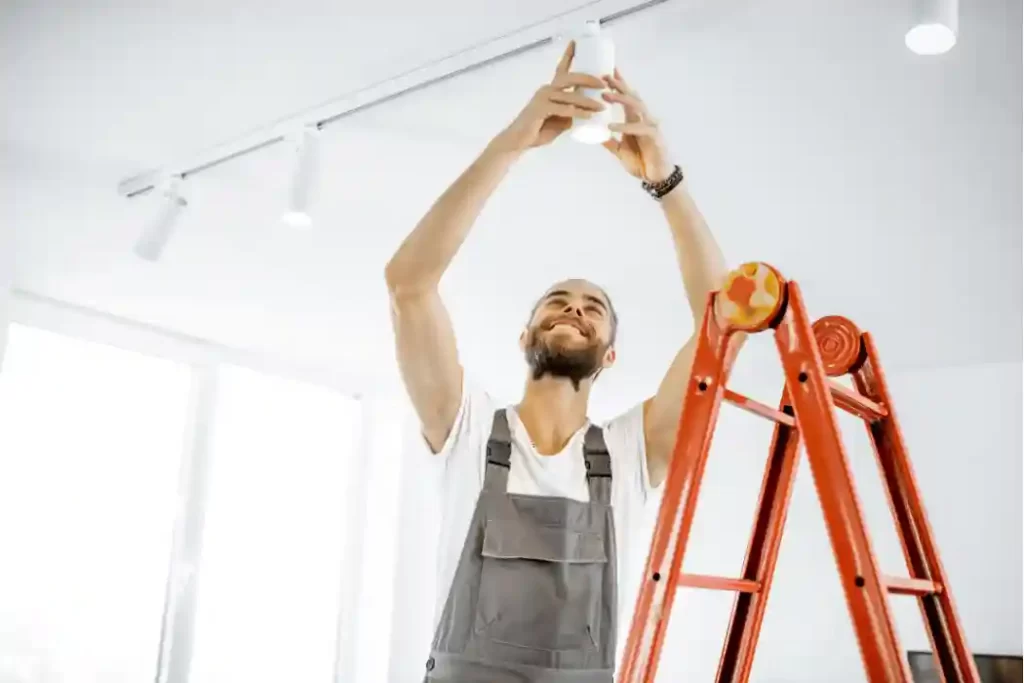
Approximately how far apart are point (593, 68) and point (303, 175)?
2.81ft

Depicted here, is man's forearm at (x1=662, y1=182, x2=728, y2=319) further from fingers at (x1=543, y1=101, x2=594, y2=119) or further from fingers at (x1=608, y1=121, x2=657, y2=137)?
fingers at (x1=543, y1=101, x2=594, y2=119)

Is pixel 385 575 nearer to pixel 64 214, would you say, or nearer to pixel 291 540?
pixel 291 540

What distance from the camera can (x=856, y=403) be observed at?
4.07 feet

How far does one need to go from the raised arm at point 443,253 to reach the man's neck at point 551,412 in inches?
6.2

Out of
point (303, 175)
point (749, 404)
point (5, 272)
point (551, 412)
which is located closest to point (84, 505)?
point (5, 272)

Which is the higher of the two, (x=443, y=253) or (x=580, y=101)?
(x=580, y=101)

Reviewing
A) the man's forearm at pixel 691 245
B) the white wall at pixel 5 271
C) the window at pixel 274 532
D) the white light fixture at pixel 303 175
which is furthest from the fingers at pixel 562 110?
the window at pixel 274 532

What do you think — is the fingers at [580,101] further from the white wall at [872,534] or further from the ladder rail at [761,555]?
the white wall at [872,534]

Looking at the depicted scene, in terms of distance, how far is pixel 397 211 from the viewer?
2.77 m

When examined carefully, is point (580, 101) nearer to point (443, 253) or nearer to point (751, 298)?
point (443, 253)

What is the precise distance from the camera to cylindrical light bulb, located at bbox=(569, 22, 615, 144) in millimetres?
1535

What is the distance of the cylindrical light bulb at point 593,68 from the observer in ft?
5.04

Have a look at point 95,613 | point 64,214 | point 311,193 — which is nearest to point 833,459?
point 311,193

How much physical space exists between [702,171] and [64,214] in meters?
1.82
